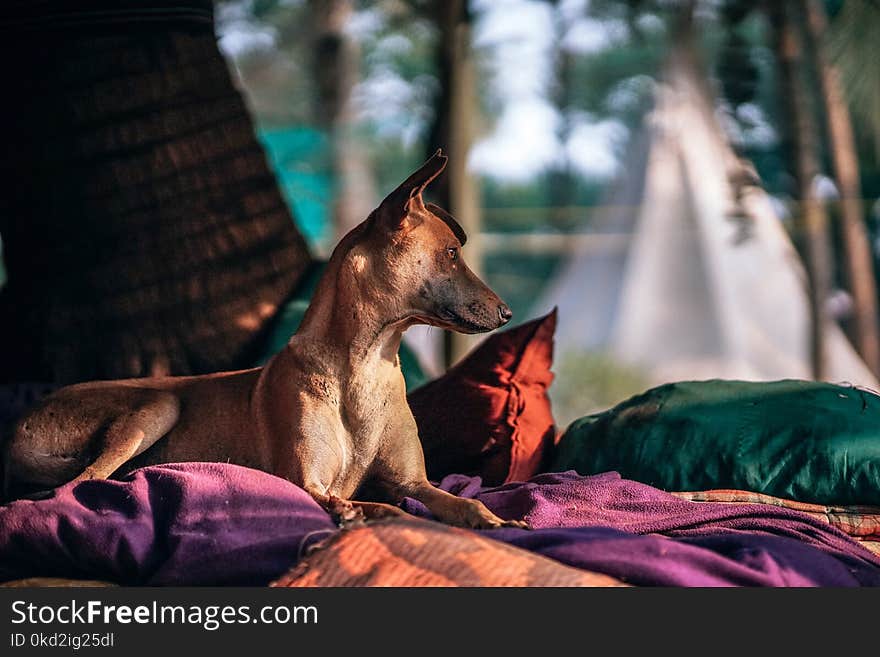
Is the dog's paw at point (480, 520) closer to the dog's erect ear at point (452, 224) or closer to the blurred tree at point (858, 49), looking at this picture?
the dog's erect ear at point (452, 224)

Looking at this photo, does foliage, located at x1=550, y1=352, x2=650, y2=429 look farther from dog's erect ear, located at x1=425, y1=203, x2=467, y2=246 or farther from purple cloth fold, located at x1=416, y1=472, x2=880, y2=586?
dog's erect ear, located at x1=425, y1=203, x2=467, y2=246

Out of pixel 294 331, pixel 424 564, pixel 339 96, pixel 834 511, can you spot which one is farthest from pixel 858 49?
pixel 339 96

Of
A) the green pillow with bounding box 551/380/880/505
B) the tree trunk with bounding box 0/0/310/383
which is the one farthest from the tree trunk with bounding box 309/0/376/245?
the green pillow with bounding box 551/380/880/505

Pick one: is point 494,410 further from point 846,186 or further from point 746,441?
point 846,186

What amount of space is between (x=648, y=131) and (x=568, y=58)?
428 cm

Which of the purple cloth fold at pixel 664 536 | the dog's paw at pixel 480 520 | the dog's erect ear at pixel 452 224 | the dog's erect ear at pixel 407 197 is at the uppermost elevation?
the dog's erect ear at pixel 407 197

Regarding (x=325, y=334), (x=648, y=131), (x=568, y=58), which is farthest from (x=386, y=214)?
(x=568, y=58)

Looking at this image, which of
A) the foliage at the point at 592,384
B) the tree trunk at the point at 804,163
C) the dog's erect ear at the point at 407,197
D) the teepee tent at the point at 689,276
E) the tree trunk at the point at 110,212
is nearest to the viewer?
the dog's erect ear at the point at 407,197

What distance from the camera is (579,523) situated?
3059mm

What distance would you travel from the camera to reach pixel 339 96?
43.4 ft

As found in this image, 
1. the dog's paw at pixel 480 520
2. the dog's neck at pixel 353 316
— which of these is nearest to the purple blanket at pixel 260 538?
the dog's paw at pixel 480 520

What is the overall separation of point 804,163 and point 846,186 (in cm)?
135

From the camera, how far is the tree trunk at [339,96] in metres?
12.7

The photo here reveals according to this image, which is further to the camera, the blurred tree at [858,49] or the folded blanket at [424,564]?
the blurred tree at [858,49]
